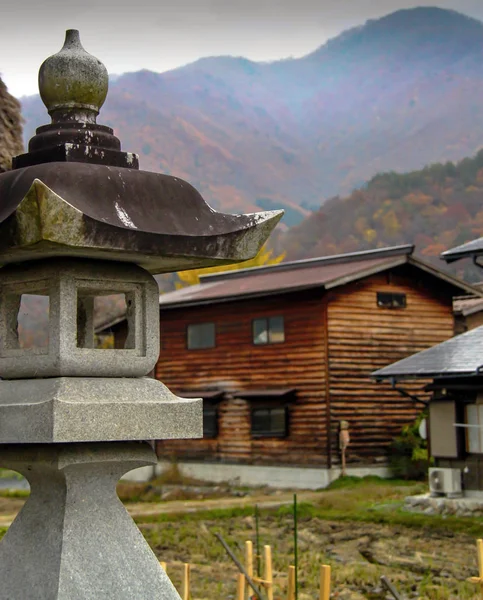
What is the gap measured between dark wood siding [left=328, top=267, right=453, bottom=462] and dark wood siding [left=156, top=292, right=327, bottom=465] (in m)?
0.56

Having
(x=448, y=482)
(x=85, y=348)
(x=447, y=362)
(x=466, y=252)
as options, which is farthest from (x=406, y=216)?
(x=85, y=348)

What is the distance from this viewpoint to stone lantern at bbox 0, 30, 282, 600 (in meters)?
6.01

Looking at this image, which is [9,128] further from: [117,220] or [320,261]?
[320,261]

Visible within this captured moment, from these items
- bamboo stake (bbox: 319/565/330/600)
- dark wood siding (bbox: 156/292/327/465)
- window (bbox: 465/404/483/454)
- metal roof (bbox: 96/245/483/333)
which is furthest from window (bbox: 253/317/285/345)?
bamboo stake (bbox: 319/565/330/600)

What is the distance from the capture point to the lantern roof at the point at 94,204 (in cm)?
582

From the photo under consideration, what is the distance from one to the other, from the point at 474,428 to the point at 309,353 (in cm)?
740

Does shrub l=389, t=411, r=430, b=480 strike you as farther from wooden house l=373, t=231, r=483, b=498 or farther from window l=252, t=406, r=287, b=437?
wooden house l=373, t=231, r=483, b=498

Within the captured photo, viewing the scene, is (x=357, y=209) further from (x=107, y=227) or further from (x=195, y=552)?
(x=107, y=227)

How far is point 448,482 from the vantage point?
20594 millimetres

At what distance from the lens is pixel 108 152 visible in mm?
6566

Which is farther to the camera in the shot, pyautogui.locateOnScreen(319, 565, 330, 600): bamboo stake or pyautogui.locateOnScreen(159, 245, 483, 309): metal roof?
pyautogui.locateOnScreen(159, 245, 483, 309): metal roof

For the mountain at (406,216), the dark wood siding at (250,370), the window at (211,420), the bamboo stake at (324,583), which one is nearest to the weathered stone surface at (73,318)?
the bamboo stake at (324,583)

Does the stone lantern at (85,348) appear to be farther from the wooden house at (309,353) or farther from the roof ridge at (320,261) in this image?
the roof ridge at (320,261)

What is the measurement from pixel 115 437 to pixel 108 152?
1.97 meters
